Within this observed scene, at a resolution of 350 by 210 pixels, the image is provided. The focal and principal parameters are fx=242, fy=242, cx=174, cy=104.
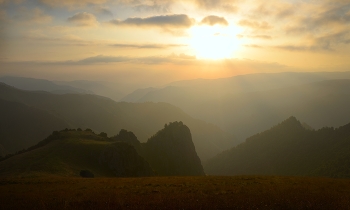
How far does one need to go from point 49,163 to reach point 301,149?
143299 millimetres

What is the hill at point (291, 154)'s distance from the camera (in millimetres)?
108875

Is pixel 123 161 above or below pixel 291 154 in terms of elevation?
above

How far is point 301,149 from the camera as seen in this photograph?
147m

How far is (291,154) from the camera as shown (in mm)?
148000

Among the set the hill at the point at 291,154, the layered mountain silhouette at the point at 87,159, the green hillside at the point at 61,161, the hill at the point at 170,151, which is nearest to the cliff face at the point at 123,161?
the layered mountain silhouette at the point at 87,159

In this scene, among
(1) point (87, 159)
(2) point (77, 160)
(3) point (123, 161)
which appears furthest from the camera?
(3) point (123, 161)

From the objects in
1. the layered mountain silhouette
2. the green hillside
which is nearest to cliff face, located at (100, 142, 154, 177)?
the layered mountain silhouette

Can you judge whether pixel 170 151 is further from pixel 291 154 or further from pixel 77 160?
pixel 291 154

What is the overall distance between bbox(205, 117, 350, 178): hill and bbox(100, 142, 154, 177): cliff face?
76.5 meters

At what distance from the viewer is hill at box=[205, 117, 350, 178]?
10888 cm

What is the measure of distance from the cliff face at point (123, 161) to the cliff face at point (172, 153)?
3323 cm

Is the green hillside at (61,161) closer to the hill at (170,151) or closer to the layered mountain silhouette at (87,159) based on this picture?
the layered mountain silhouette at (87,159)

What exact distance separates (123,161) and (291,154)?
4724 inches

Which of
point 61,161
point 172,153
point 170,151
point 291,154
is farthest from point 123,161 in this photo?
point 291,154
